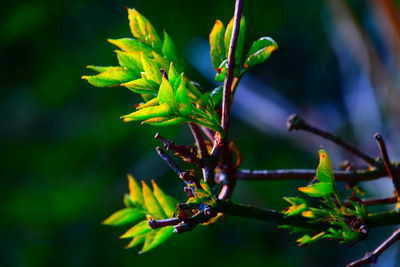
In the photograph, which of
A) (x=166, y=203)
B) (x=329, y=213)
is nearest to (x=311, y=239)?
(x=329, y=213)

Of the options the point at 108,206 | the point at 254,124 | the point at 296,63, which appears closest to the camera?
the point at 254,124

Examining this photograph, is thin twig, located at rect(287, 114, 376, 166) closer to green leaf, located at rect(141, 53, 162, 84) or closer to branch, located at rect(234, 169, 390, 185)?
branch, located at rect(234, 169, 390, 185)

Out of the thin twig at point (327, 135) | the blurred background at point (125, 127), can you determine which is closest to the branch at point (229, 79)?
the thin twig at point (327, 135)

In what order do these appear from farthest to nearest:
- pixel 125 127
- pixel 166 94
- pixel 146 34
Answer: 1. pixel 125 127
2. pixel 146 34
3. pixel 166 94

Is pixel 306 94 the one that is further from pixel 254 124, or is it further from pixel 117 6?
pixel 117 6

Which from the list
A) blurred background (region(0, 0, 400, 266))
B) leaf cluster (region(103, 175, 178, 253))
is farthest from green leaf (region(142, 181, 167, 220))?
blurred background (region(0, 0, 400, 266))

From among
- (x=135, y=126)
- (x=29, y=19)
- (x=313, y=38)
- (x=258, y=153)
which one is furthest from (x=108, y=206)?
(x=313, y=38)

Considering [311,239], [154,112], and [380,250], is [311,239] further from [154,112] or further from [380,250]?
[154,112]
